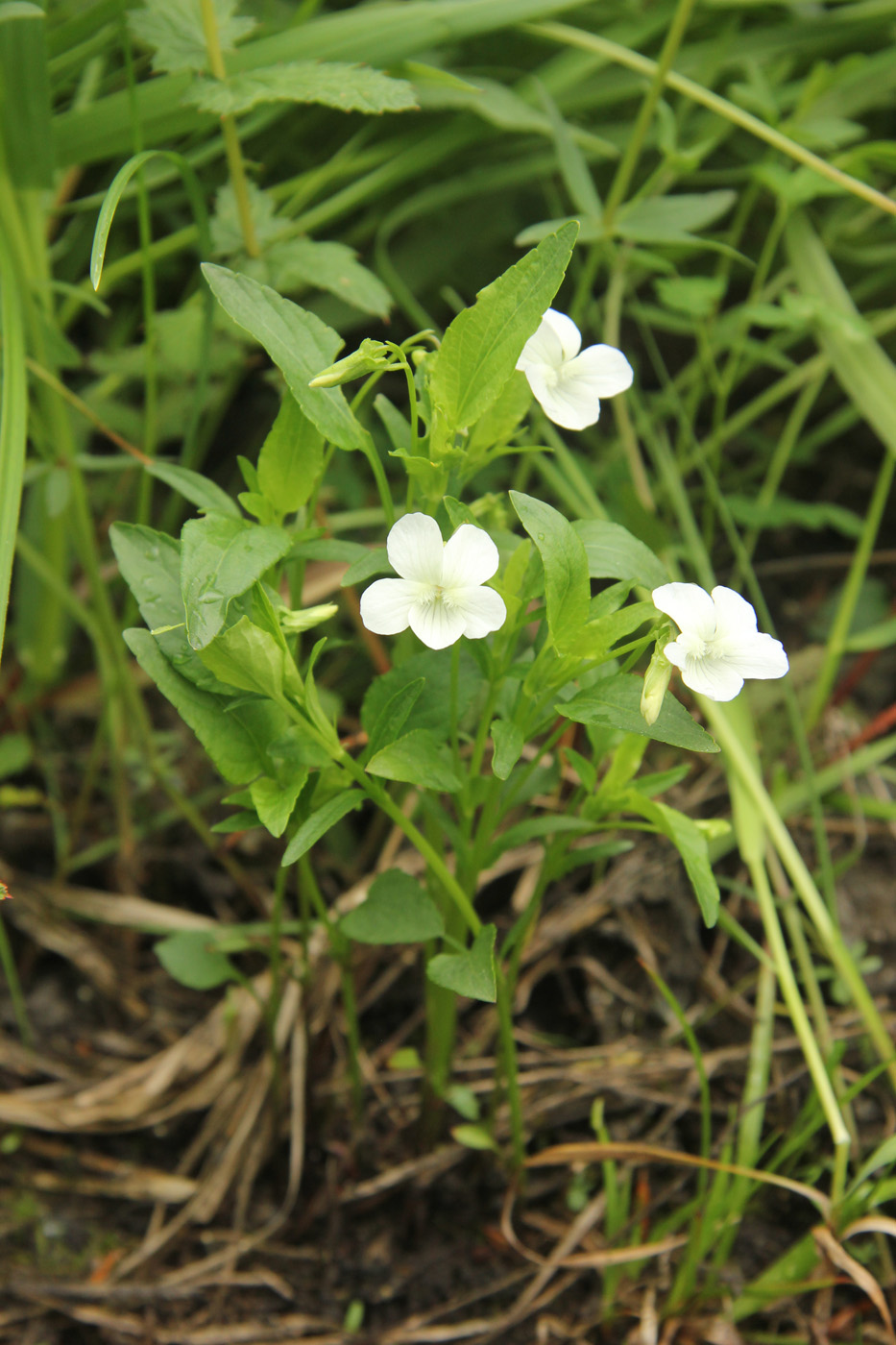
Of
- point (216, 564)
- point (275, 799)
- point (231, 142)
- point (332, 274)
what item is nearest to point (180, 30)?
point (231, 142)

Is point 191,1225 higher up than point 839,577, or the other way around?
point 839,577

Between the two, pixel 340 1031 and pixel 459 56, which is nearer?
pixel 340 1031

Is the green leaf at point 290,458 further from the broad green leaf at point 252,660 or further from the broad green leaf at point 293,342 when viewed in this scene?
the broad green leaf at point 252,660

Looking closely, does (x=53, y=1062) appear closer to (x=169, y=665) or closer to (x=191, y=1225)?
(x=191, y=1225)

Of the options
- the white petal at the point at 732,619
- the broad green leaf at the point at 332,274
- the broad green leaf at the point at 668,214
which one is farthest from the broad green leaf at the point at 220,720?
the broad green leaf at the point at 668,214

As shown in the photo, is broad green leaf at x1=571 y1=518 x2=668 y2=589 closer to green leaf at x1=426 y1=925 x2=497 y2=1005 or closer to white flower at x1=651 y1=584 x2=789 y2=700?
white flower at x1=651 y1=584 x2=789 y2=700

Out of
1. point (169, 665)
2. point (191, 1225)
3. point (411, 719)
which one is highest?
point (169, 665)

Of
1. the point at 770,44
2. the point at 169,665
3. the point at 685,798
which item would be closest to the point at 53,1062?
the point at 169,665

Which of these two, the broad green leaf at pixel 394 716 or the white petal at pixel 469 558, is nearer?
the white petal at pixel 469 558
